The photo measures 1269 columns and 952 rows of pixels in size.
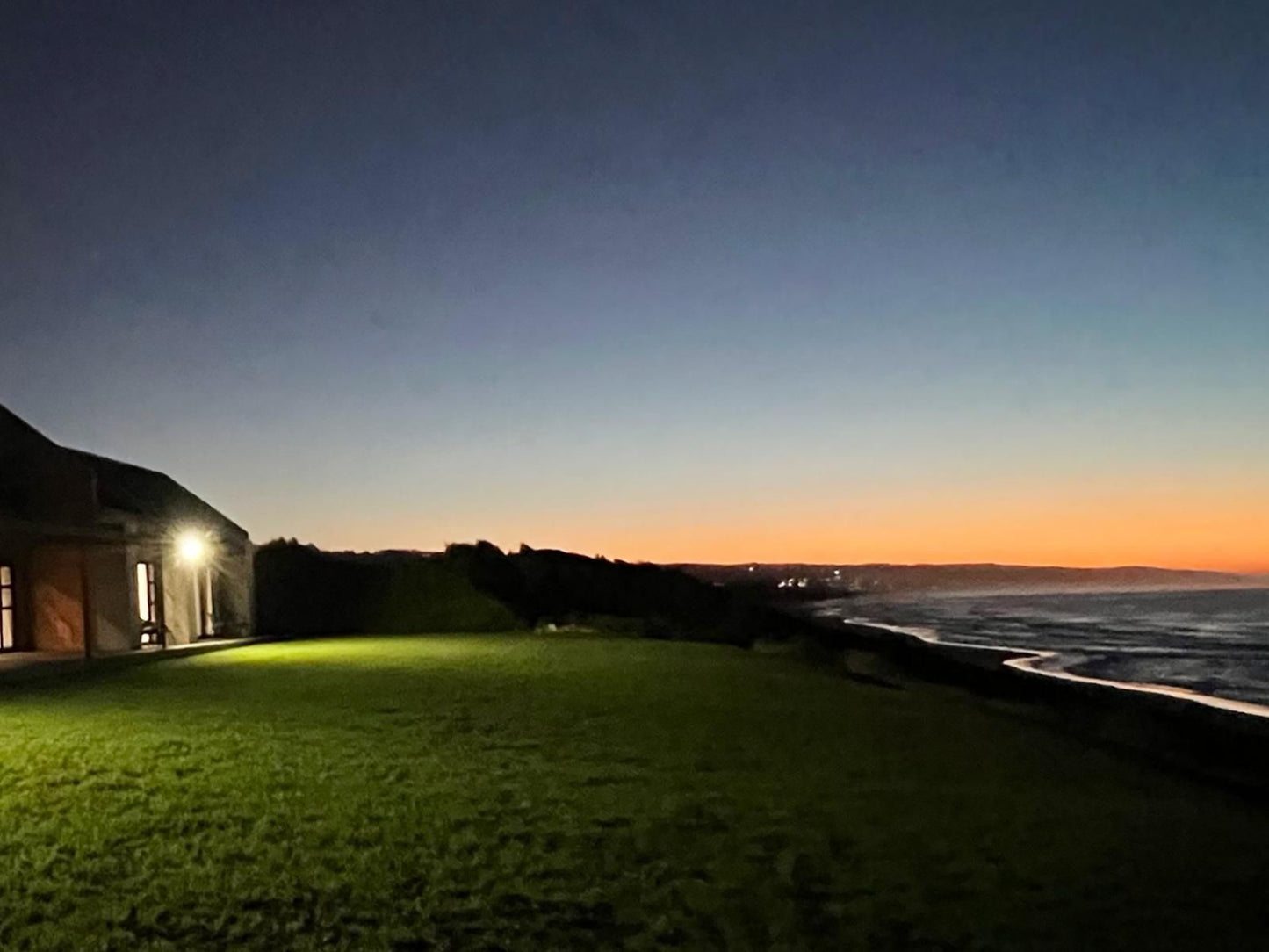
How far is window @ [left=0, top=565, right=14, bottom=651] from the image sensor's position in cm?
1941

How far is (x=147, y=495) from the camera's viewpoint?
78.6 ft

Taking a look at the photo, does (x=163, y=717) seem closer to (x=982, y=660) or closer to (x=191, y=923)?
(x=191, y=923)

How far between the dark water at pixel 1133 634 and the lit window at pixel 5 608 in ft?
71.6

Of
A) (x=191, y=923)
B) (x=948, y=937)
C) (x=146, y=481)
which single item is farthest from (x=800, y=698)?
(x=146, y=481)

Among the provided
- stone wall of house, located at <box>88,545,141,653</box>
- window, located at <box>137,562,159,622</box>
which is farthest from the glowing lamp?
stone wall of house, located at <box>88,545,141,653</box>

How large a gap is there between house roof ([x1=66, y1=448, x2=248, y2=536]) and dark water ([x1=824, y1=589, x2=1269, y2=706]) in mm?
19978

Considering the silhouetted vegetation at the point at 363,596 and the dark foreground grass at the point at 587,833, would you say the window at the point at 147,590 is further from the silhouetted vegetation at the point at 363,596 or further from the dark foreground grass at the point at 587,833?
the dark foreground grass at the point at 587,833

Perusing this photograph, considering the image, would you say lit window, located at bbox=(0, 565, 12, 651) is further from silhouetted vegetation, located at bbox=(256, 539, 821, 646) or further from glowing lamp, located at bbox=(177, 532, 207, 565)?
silhouetted vegetation, located at bbox=(256, 539, 821, 646)

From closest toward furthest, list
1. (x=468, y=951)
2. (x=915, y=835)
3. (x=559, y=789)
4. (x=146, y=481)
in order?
(x=468, y=951) → (x=915, y=835) → (x=559, y=789) → (x=146, y=481)

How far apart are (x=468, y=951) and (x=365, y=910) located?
2.30 ft

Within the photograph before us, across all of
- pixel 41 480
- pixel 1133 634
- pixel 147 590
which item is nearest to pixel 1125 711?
pixel 147 590

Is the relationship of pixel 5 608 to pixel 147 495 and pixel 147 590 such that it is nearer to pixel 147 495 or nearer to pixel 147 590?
pixel 147 590

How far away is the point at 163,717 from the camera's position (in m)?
11.6

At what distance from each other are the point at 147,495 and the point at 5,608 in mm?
4836
